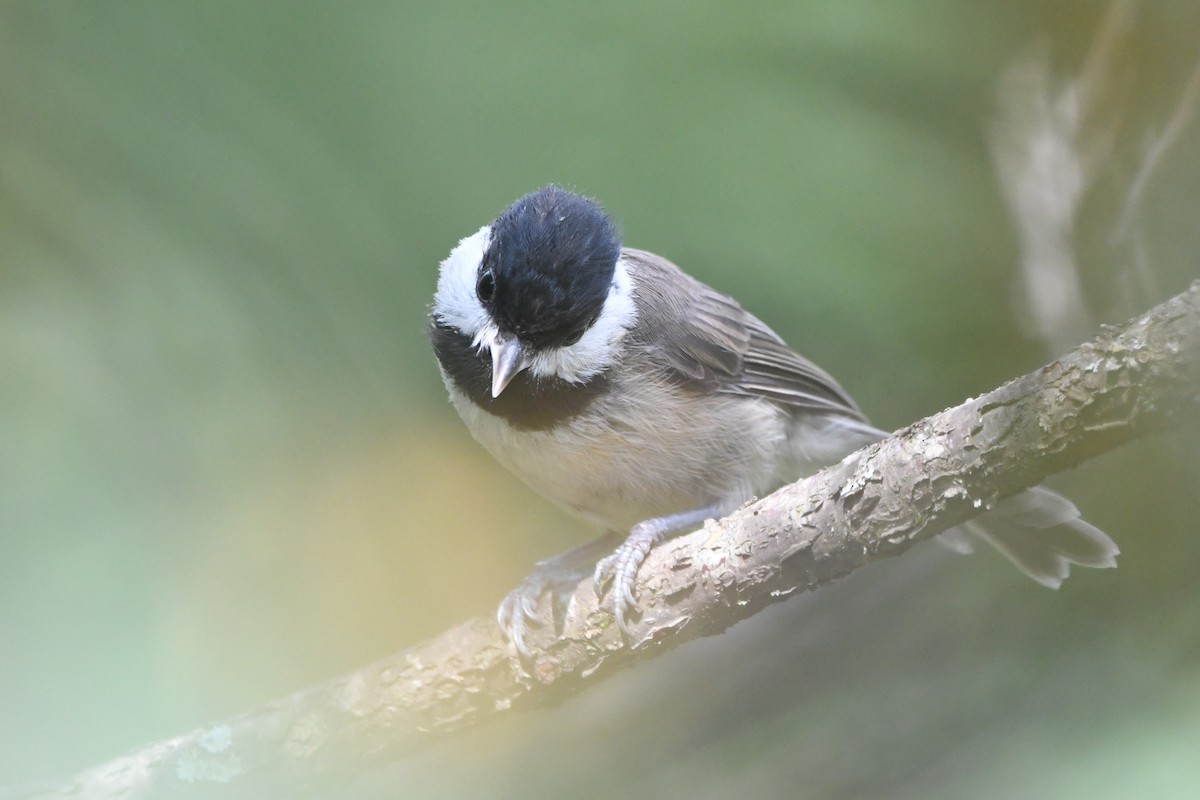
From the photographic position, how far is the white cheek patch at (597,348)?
5.61 feet

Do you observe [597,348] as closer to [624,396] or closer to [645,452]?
[624,396]

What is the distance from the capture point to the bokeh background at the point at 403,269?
113 centimetres

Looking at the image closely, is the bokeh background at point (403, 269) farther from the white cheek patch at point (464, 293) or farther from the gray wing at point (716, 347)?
the gray wing at point (716, 347)

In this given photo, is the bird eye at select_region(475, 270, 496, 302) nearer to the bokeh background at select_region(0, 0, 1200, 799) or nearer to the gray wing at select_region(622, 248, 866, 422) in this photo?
the bokeh background at select_region(0, 0, 1200, 799)

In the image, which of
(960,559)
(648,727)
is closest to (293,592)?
(648,727)

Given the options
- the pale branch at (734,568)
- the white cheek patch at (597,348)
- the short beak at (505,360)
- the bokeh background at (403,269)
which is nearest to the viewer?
the pale branch at (734,568)

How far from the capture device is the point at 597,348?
1.77 m

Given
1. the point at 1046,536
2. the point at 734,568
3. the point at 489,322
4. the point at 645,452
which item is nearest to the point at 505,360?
the point at 489,322

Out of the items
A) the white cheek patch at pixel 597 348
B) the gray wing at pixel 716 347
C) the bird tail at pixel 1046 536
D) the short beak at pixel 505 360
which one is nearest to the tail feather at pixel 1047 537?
the bird tail at pixel 1046 536

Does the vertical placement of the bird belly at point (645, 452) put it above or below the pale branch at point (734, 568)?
above

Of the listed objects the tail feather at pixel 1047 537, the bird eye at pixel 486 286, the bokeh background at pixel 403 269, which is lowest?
the tail feather at pixel 1047 537

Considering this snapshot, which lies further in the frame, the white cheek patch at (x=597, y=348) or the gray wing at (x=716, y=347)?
the gray wing at (x=716, y=347)

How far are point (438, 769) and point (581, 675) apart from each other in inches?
12.9

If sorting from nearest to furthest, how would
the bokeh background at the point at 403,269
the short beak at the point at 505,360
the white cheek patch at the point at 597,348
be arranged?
→ the bokeh background at the point at 403,269 < the short beak at the point at 505,360 < the white cheek patch at the point at 597,348
